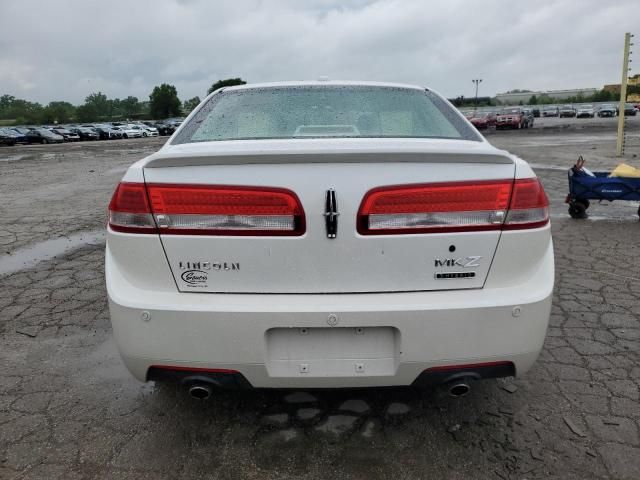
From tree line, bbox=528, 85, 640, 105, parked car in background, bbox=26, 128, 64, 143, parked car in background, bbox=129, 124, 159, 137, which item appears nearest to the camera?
parked car in background, bbox=26, 128, 64, 143

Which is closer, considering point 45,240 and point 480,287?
point 480,287

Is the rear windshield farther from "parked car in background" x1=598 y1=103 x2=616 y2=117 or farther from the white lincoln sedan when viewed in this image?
"parked car in background" x1=598 y1=103 x2=616 y2=117

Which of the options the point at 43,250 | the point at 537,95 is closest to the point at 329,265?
the point at 43,250

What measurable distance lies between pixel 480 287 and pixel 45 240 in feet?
19.0

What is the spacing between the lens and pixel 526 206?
6.63 feet

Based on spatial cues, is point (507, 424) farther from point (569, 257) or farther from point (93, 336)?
point (569, 257)

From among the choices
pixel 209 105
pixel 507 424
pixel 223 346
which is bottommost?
pixel 507 424

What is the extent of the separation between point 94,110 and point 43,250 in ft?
379

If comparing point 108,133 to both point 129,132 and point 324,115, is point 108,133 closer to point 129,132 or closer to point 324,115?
point 129,132

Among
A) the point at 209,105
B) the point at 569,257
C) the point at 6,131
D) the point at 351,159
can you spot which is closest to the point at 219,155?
the point at 351,159

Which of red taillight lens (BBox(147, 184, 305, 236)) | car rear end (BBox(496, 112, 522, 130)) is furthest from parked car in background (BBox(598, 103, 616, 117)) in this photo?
red taillight lens (BBox(147, 184, 305, 236))

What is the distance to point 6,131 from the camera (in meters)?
43.7

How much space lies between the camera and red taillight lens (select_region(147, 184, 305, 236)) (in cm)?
192

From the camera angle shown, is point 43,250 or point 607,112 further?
point 607,112
